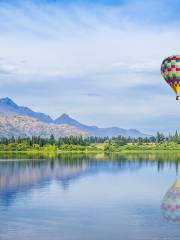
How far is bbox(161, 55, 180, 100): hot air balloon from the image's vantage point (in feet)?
176

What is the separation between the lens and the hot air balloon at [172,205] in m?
28.8

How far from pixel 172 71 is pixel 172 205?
2358cm

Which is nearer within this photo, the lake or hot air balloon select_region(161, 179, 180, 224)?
the lake

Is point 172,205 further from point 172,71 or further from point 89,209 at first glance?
point 172,71

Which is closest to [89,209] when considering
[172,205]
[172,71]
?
[172,205]

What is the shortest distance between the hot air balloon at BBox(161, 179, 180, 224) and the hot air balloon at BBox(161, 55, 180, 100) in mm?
14692

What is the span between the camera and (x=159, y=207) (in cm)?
3253

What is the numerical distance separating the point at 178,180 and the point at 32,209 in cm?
2419

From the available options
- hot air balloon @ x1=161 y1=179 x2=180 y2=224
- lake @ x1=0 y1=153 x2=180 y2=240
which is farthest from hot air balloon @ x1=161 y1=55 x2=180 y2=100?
hot air balloon @ x1=161 y1=179 x2=180 y2=224

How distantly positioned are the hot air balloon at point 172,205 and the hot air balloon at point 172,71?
578 inches

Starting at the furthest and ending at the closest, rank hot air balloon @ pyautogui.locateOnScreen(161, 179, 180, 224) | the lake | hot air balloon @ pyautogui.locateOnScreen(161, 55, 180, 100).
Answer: hot air balloon @ pyautogui.locateOnScreen(161, 55, 180, 100) → hot air balloon @ pyautogui.locateOnScreen(161, 179, 180, 224) → the lake

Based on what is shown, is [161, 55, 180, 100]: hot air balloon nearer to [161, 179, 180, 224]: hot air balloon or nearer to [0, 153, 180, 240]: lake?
[0, 153, 180, 240]: lake

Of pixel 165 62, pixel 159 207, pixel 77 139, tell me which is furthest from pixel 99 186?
pixel 77 139

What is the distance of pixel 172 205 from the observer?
33.8 meters
